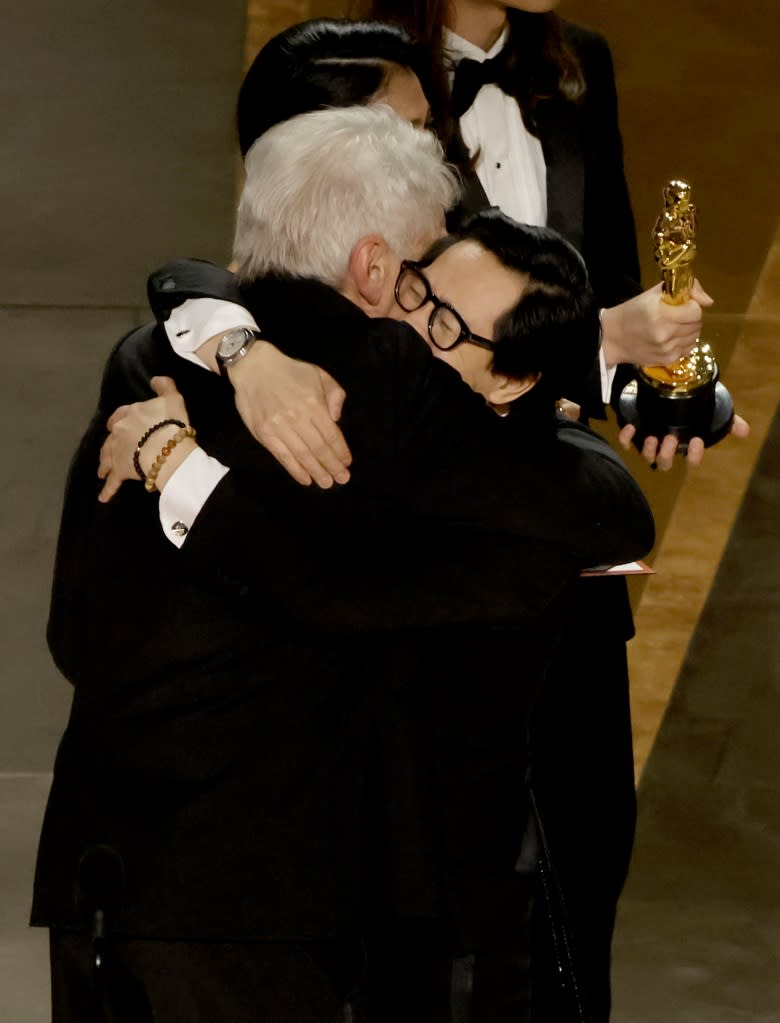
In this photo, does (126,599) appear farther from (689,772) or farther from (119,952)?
(689,772)

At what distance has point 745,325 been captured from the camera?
13.6ft

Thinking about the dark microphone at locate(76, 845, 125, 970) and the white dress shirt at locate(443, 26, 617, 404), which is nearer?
the dark microphone at locate(76, 845, 125, 970)

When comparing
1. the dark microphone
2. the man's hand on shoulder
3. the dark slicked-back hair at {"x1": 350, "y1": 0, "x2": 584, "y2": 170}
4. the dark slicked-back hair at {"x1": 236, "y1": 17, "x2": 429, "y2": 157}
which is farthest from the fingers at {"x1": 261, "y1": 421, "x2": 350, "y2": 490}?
the dark slicked-back hair at {"x1": 350, "y1": 0, "x2": 584, "y2": 170}

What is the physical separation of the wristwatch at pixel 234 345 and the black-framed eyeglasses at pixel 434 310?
17cm

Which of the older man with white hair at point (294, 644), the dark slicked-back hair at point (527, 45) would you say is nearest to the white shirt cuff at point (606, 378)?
the dark slicked-back hair at point (527, 45)

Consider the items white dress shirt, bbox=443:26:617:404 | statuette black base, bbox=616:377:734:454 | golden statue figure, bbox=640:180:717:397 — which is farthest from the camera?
white dress shirt, bbox=443:26:617:404

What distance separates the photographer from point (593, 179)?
97.4 inches

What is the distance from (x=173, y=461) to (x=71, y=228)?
2.44 metres

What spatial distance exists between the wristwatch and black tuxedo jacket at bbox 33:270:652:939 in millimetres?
71

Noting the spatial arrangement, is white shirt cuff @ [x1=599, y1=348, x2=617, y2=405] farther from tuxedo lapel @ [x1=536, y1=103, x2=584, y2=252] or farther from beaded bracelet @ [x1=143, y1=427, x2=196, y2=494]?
beaded bracelet @ [x1=143, y1=427, x2=196, y2=494]

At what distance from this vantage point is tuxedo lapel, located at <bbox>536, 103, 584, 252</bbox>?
2.40m

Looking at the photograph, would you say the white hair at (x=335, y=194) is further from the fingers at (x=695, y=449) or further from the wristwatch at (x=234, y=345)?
the fingers at (x=695, y=449)

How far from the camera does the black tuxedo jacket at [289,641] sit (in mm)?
1692

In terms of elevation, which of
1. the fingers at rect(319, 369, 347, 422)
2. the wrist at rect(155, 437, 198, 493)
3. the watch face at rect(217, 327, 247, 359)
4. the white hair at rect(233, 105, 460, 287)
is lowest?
the wrist at rect(155, 437, 198, 493)
